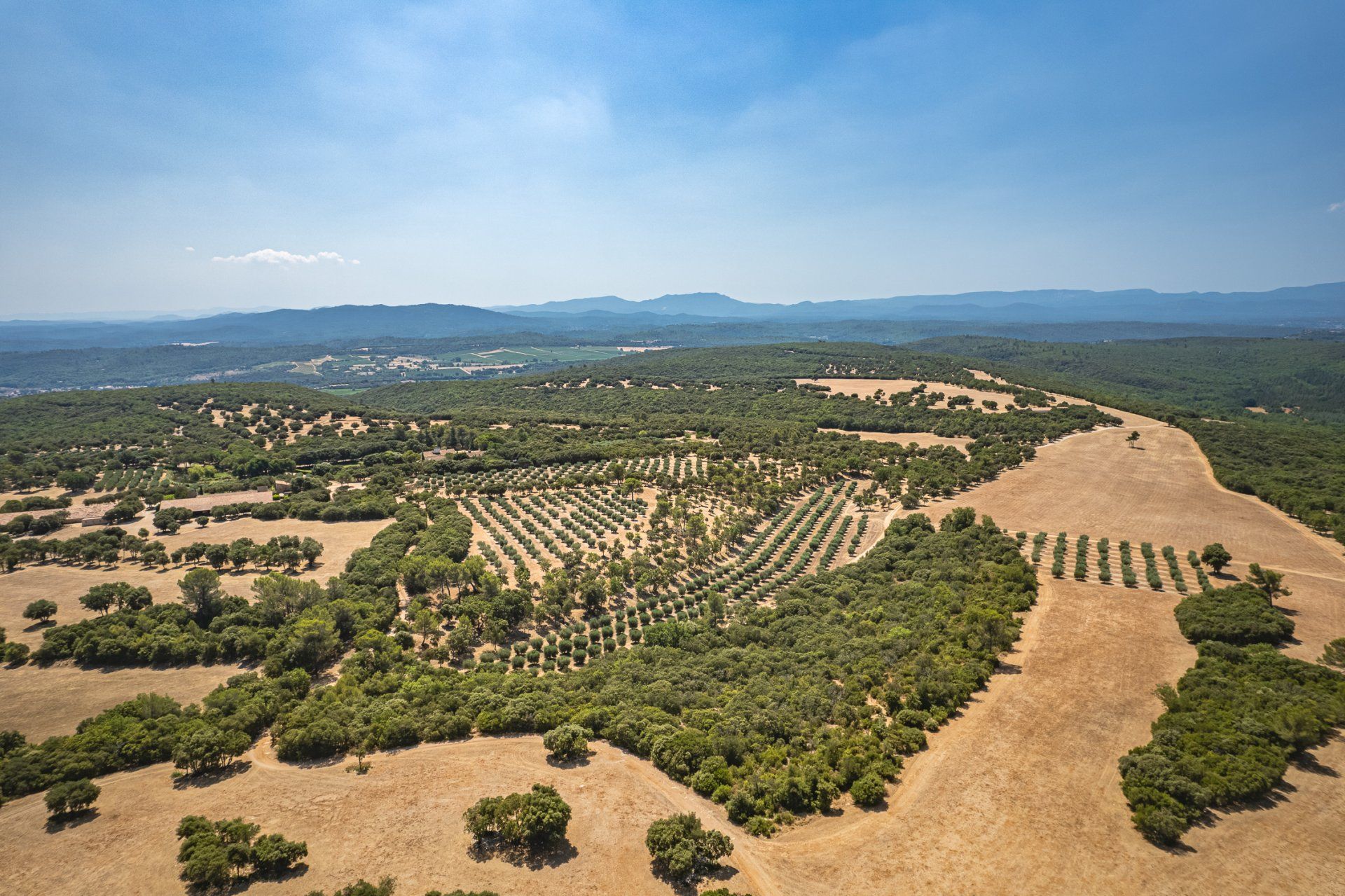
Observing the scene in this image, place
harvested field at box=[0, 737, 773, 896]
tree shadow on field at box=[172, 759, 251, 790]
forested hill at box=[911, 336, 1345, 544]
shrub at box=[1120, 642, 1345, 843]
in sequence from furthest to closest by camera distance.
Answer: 1. forested hill at box=[911, 336, 1345, 544]
2. tree shadow on field at box=[172, 759, 251, 790]
3. shrub at box=[1120, 642, 1345, 843]
4. harvested field at box=[0, 737, 773, 896]

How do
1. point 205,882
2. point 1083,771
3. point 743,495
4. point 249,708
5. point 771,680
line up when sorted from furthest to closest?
1. point 743,495
2. point 771,680
3. point 249,708
4. point 1083,771
5. point 205,882

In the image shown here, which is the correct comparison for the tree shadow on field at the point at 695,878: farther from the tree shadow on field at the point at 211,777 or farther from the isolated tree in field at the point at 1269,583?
the isolated tree in field at the point at 1269,583

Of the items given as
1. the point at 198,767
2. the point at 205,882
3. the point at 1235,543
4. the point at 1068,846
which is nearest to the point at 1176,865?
the point at 1068,846

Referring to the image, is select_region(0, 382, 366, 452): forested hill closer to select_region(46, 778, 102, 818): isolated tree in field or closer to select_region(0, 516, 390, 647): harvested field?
select_region(0, 516, 390, 647): harvested field

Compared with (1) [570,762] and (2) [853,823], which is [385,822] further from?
(2) [853,823]

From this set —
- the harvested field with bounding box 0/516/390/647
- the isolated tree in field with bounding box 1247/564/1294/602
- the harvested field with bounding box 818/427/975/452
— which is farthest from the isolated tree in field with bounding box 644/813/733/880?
the harvested field with bounding box 818/427/975/452

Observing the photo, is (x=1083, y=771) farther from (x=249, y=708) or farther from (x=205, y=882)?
(x=249, y=708)
